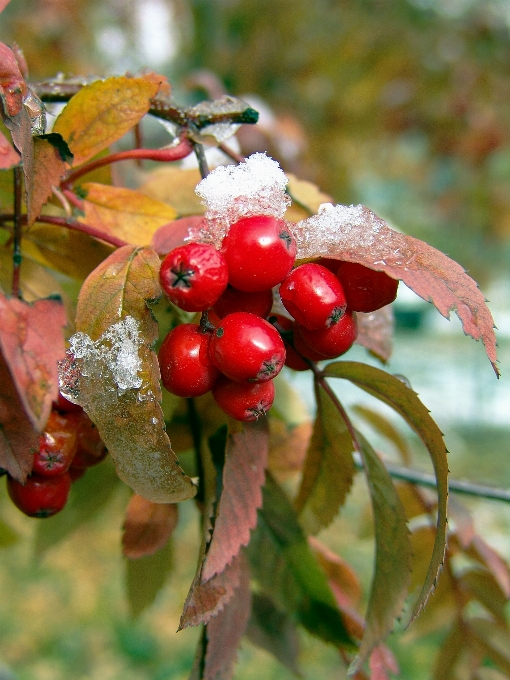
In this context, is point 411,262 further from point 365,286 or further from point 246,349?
point 246,349

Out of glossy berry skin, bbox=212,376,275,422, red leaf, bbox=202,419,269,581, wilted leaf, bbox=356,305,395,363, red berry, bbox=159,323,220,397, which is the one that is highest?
red berry, bbox=159,323,220,397

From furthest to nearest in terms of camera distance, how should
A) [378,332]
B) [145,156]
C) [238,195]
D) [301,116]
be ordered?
[301,116], [378,332], [145,156], [238,195]

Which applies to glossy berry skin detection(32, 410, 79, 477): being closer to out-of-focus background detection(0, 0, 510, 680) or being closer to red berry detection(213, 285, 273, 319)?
red berry detection(213, 285, 273, 319)

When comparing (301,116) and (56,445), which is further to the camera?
(301,116)

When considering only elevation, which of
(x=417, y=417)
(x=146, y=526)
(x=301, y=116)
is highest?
(x=417, y=417)

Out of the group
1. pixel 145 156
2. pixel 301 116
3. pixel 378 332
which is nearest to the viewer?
pixel 145 156

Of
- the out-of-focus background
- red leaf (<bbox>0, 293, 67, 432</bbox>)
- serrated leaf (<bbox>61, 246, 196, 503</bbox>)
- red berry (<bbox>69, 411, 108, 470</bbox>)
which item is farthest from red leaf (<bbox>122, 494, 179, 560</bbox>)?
the out-of-focus background

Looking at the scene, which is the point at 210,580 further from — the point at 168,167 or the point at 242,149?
the point at 242,149

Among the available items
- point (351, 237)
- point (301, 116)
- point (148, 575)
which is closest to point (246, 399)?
point (351, 237)
